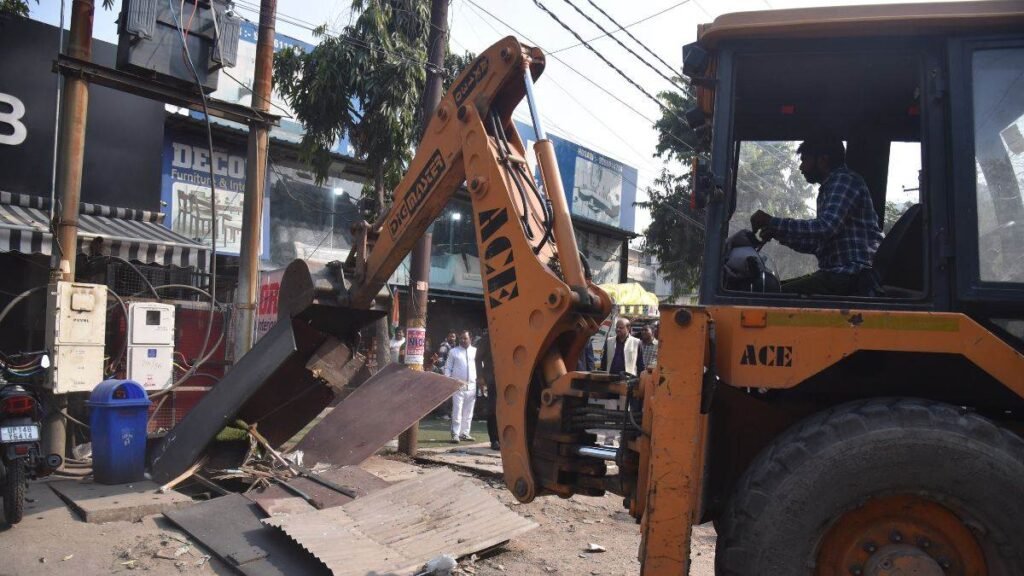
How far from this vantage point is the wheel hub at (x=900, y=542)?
2.78 metres

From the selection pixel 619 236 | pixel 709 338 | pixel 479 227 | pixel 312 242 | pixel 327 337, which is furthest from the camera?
pixel 619 236

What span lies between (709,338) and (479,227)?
5.89ft

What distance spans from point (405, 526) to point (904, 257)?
3769 millimetres

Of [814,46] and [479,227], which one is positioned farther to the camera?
[479,227]

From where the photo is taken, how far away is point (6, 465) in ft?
18.1

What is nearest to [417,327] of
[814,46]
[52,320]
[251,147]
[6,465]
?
[251,147]

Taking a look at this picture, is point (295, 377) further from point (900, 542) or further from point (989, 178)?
point (989, 178)

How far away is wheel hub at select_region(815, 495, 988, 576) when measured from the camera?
278 cm

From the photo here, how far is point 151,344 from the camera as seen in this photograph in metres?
9.16

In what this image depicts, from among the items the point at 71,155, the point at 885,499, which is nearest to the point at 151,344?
the point at 71,155

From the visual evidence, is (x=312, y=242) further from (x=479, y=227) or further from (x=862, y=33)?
(x=862, y=33)

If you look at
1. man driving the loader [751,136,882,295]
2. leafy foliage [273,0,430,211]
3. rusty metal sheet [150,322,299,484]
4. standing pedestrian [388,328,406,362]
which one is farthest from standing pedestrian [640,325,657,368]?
man driving the loader [751,136,882,295]

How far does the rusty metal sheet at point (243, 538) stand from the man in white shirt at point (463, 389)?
5.94 m

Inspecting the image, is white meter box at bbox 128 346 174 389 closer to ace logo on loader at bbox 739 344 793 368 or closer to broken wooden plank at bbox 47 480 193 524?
broken wooden plank at bbox 47 480 193 524
